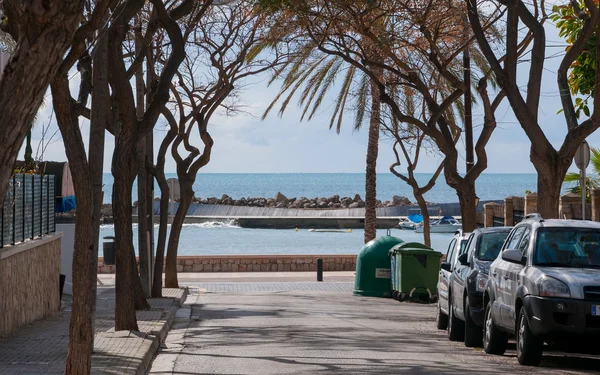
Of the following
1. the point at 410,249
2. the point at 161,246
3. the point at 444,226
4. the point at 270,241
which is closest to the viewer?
the point at 410,249

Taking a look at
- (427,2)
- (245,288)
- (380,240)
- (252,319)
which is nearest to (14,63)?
(252,319)

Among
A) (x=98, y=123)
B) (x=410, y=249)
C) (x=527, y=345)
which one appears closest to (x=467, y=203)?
(x=410, y=249)

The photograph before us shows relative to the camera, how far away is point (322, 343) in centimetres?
1409

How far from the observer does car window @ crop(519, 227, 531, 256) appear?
1213cm

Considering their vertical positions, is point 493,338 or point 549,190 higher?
point 549,190

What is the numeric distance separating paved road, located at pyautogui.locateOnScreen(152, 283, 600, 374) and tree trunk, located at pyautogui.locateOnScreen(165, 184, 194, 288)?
3174 mm

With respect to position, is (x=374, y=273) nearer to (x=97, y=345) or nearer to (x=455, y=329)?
(x=455, y=329)

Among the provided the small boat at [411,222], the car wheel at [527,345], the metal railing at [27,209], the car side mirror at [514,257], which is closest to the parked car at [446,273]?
the car side mirror at [514,257]

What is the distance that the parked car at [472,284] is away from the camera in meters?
13.7

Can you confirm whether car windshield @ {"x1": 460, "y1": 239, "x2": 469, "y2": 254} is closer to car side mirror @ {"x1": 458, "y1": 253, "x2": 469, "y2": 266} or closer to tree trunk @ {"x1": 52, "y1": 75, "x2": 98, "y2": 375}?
car side mirror @ {"x1": 458, "y1": 253, "x2": 469, "y2": 266}

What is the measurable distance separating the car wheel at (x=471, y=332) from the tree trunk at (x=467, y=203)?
→ 7.27 metres

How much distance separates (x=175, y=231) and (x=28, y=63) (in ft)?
68.6

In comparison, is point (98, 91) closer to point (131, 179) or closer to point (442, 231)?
point (131, 179)

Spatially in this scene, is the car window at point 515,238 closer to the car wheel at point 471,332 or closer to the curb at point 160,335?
the car wheel at point 471,332
